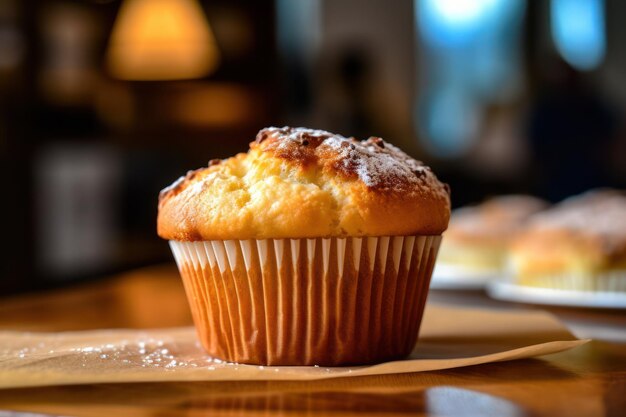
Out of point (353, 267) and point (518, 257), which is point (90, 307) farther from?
point (518, 257)

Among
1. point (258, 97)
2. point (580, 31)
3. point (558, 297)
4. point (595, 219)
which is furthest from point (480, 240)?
point (580, 31)

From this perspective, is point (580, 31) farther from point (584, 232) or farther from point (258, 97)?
point (584, 232)

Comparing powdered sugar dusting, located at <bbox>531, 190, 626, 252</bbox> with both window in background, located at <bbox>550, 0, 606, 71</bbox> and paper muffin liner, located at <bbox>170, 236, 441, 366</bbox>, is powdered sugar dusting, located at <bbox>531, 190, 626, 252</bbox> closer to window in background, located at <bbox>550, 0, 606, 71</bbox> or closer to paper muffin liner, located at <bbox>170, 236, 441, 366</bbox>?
paper muffin liner, located at <bbox>170, 236, 441, 366</bbox>

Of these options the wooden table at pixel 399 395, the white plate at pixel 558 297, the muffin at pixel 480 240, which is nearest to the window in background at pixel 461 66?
the muffin at pixel 480 240

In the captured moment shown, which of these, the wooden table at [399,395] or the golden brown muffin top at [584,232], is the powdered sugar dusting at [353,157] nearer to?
the wooden table at [399,395]

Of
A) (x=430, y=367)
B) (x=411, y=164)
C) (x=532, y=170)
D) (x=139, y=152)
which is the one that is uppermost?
(x=411, y=164)

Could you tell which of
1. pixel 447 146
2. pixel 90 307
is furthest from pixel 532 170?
pixel 90 307
